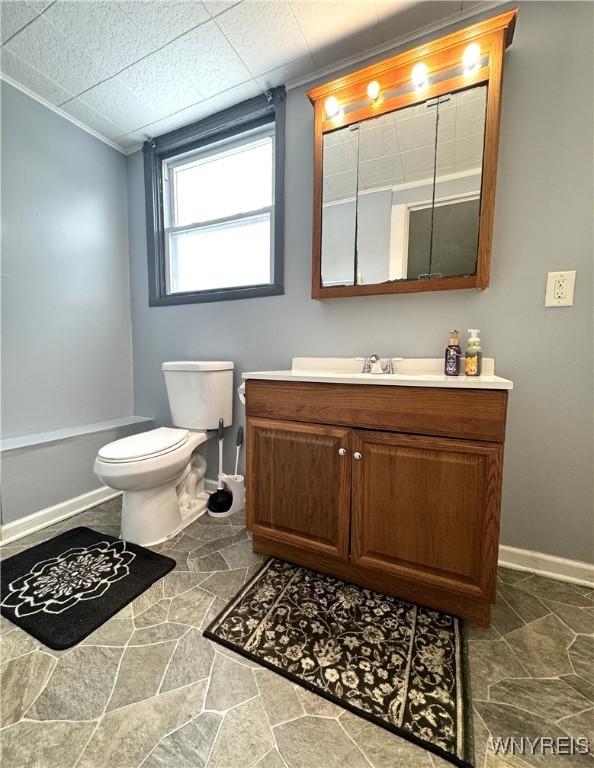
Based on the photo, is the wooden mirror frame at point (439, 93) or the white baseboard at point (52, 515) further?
the white baseboard at point (52, 515)

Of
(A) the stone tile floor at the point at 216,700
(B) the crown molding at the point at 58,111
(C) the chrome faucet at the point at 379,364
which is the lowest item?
(A) the stone tile floor at the point at 216,700

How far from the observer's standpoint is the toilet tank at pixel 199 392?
1.74m

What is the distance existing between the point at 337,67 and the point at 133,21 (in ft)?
2.98

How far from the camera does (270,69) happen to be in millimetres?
1537

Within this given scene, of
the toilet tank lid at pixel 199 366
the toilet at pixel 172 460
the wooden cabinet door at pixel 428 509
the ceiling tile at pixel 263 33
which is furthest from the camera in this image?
the toilet tank lid at pixel 199 366

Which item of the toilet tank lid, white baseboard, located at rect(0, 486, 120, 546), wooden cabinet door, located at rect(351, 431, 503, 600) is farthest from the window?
white baseboard, located at rect(0, 486, 120, 546)

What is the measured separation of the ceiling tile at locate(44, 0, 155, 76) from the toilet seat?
1.83 metres

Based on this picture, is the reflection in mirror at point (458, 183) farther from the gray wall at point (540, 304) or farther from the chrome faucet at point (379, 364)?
the chrome faucet at point (379, 364)

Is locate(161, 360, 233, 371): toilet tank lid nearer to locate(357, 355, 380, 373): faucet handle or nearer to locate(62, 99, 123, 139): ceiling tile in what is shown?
locate(357, 355, 380, 373): faucet handle

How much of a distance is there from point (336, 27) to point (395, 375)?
1.51m

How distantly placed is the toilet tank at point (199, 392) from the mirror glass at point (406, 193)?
78cm

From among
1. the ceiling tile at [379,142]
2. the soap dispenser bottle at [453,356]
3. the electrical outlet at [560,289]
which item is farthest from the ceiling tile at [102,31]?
the electrical outlet at [560,289]

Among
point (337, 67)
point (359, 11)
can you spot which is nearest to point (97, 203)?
point (337, 67)

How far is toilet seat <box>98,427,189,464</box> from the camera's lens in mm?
1354
